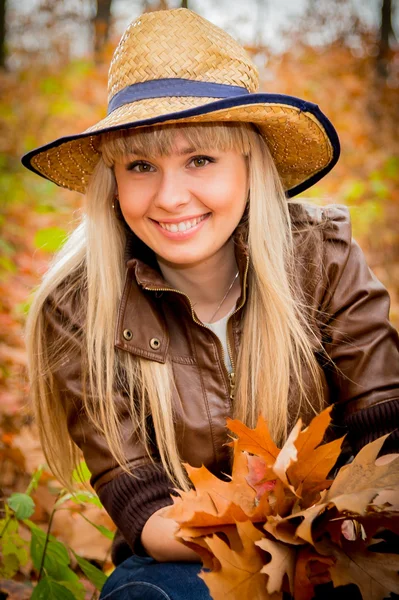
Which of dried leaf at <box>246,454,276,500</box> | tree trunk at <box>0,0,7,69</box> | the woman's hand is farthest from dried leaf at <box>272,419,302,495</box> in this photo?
tree trunk at <box>0,0,7,69</box>

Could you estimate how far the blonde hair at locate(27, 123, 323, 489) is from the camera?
81.7 inches

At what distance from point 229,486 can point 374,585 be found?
352 millimetres

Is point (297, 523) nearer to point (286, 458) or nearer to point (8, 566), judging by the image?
point (286, 458)

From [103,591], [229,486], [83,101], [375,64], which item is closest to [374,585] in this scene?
[229,486]

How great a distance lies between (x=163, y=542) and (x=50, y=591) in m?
0.41

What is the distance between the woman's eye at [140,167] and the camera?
2102mm

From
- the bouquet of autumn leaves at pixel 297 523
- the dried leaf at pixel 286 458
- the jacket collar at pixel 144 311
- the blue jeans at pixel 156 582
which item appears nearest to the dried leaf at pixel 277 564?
the bouquet of autumn leaves at pixel 297 523

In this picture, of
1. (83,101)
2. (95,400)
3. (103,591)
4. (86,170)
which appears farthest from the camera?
(83,101)

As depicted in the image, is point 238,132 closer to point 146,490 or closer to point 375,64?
point 146,490

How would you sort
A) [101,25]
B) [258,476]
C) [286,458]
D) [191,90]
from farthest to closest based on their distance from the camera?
[101,25], [191,90], [258,476], [286,458]

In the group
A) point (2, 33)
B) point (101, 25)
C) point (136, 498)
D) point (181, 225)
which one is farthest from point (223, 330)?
point (101, 25)

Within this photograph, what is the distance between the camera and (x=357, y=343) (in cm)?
211

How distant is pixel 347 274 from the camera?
85.4 inches

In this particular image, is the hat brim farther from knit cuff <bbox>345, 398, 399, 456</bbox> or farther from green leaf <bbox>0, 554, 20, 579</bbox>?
green leaf <bbox>0, 554, 20, 579</bbox>
